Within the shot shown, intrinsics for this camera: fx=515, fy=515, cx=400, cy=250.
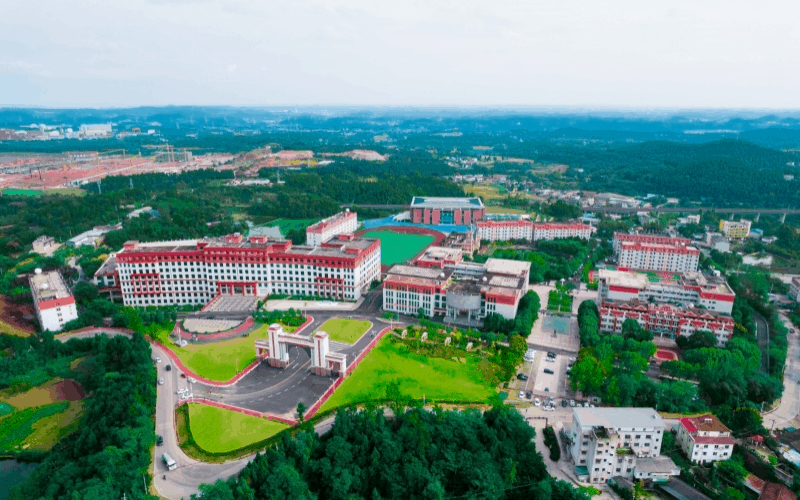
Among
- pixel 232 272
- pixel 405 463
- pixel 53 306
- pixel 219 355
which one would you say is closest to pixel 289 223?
pixel 232 272

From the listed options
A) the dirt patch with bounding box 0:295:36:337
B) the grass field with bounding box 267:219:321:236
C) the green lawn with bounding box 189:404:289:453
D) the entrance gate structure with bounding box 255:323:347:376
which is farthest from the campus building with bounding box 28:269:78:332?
the grass field with bounding box 267:219:321:236

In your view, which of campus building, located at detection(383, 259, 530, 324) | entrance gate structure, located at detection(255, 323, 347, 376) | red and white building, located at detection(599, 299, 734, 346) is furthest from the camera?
campus building, located at detection(383, 259, 530, 324)

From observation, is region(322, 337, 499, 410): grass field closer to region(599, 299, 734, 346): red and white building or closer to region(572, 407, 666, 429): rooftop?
region(572, 407, 666, 429): rooftop

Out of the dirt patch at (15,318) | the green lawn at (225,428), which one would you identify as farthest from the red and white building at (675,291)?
the dirt patch at (15,318)

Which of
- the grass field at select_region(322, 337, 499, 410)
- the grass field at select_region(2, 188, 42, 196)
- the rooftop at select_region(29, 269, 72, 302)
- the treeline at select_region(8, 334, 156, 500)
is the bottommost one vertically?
the grass field at select_region(322, 337, 499, 410)

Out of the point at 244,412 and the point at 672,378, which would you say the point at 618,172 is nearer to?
the point at 672,378

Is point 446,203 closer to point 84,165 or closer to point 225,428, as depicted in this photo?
point 225,428
